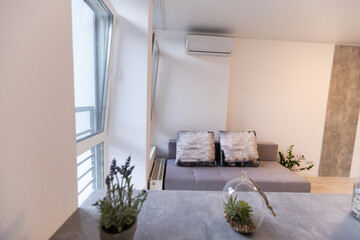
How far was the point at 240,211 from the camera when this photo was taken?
0.72 metres

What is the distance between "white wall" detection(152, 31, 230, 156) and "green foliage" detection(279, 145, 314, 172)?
121cm

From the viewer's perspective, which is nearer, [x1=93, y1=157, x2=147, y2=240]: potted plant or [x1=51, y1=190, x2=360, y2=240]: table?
[x1=93, y1=157, x2=147, y2=240]: potted plant

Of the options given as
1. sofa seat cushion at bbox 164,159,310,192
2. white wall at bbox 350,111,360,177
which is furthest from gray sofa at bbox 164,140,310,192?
white wall at bbox 350,111,360,177

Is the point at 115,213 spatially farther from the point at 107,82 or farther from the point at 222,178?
the point at 222,178

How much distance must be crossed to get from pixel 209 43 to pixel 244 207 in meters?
2.42

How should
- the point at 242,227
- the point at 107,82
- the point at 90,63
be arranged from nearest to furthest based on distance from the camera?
the point at 242,227
the point at 90,63
the point at 107,82

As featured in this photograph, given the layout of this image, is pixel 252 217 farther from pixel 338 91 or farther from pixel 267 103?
pixel 338 91

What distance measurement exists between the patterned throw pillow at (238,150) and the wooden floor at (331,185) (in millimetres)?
1180

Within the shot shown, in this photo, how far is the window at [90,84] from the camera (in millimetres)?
1191

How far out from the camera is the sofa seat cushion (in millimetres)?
2033

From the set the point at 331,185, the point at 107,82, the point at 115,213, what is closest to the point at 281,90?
the point at 331,185

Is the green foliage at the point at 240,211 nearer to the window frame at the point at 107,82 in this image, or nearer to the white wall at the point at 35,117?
the white wall at the point at 35,117

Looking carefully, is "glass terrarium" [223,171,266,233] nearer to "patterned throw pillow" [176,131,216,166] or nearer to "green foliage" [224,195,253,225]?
"green foliage" [224,195,253,225]

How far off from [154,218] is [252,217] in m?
0.43
